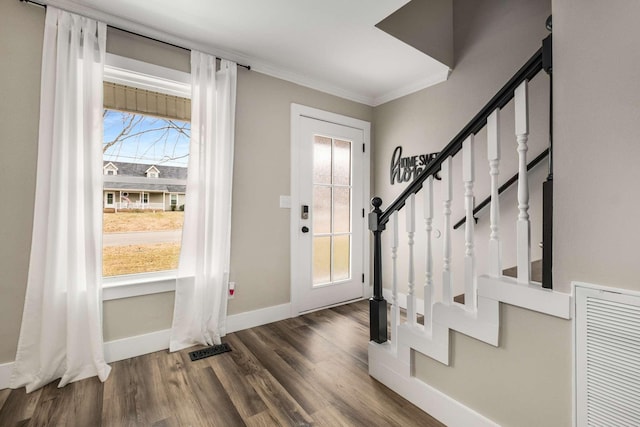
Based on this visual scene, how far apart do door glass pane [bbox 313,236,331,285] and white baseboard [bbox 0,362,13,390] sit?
7.74ft

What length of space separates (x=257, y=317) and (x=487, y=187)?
243 centimetres

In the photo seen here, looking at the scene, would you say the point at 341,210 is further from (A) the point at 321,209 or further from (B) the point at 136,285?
(B) the point at 136,285

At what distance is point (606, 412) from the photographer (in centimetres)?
105

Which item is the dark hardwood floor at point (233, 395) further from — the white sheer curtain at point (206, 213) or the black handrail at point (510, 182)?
the black handrail at point (510, 182)

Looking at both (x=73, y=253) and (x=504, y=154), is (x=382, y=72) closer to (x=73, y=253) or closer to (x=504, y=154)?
(x=504, y=154)

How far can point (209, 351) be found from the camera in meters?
2.27

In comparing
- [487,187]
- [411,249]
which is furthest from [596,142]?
[487,187]

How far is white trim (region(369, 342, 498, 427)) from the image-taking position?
4.75ft

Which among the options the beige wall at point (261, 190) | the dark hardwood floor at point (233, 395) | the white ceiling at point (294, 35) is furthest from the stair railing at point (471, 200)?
the beige wall at point (261, 190)

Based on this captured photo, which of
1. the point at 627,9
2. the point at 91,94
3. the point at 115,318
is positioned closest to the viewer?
the point at 627,9

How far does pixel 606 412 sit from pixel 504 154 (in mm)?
1874

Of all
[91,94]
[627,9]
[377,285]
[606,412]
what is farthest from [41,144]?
[606,412]

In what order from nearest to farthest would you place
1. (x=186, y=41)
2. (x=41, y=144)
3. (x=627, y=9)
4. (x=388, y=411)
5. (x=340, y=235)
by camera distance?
1. (x=627, y=9)
2. (x=388, y=411)
3. (x=41, y=144)
4. (x=186, y=41)
5. (x=340, y=235)

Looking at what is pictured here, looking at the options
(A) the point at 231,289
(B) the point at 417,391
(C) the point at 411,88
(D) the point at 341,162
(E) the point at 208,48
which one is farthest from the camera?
(D) the point at 341,162
